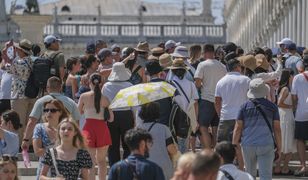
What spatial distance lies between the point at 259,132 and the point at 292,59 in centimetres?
592

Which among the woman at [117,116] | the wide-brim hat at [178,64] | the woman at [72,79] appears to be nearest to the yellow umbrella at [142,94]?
the woman at [117,116]

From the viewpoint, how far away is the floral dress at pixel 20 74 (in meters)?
23.1

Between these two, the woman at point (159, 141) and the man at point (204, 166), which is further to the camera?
the woman at point (159, 141)

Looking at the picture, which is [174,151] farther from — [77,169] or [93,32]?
[93,32]

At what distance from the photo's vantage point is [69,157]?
1587 cm

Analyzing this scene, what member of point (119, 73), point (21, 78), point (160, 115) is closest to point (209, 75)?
point (119, 73)

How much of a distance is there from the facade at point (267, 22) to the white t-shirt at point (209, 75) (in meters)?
23.3

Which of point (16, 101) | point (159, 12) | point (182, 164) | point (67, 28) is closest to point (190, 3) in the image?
point (159, 12)

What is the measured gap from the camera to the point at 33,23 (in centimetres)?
5328

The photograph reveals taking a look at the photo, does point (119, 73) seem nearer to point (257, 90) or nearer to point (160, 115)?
point (160, 115)

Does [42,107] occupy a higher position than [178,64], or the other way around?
[178,64]

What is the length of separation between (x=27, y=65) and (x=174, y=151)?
→ 642cm

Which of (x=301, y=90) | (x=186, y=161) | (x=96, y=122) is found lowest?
(x=96, y=122)

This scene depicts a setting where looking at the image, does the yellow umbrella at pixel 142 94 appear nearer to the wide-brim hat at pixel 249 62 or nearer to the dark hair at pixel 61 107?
the dark hair at pixel 61 107
